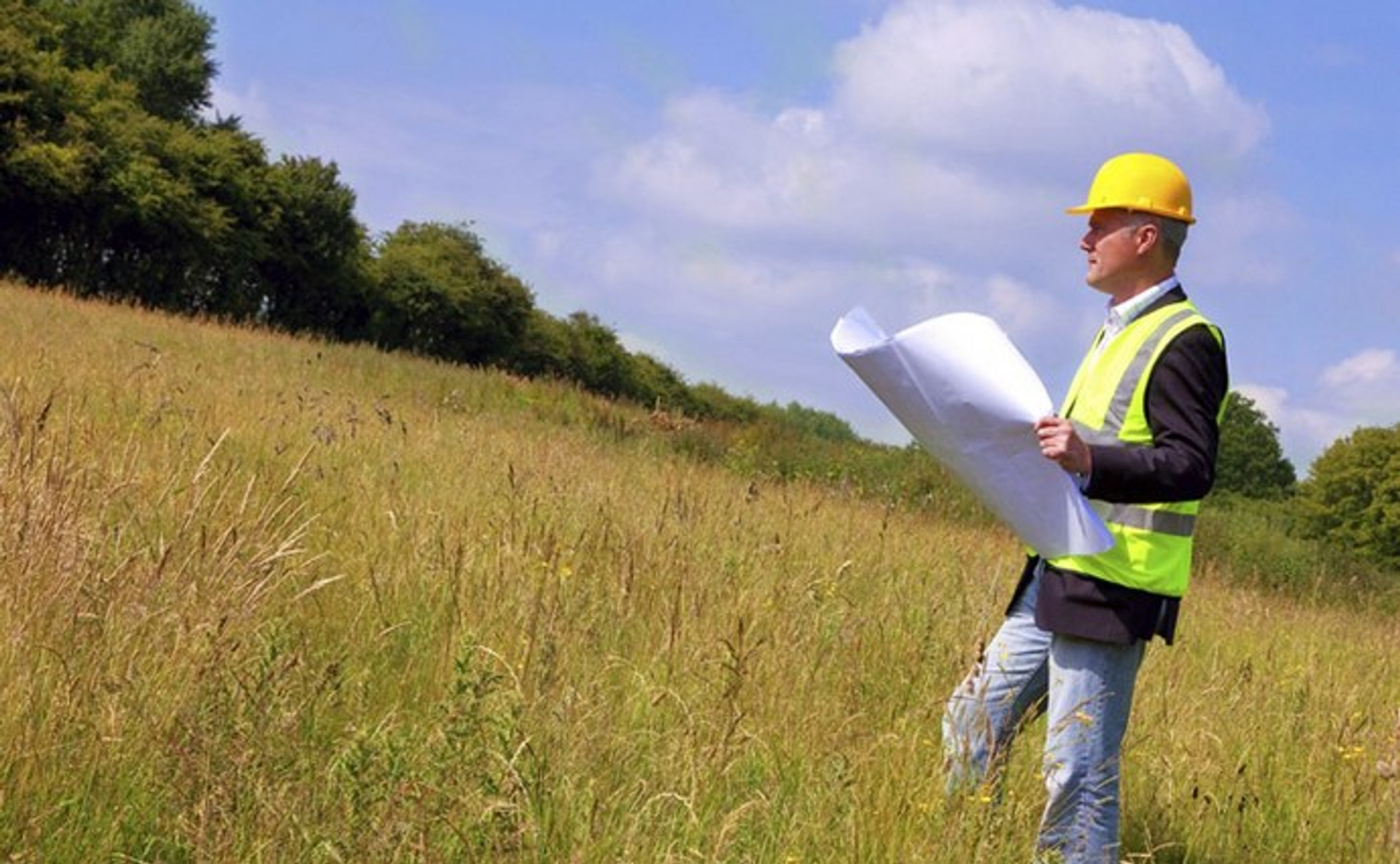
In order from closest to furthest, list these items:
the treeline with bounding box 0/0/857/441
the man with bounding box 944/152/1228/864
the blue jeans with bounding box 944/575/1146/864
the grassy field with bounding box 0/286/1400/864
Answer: the grassy field with bounding box 0/286/1400/864 < the man with bounding box 944/152/1228/864 < the blue jeans with bounding box 944/575/1146/864 < the treeline with bounding box 0/0/857/441

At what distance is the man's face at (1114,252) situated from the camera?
303 cm

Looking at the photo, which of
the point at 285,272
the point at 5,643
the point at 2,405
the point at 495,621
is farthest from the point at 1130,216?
the point at 285,272

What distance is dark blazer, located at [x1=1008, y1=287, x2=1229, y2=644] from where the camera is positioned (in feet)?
9.07

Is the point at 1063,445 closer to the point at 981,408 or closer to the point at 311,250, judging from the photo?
the point at 981,408

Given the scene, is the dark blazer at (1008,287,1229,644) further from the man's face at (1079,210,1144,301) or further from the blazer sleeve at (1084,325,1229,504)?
the man's face at (1079,210,1144,301)

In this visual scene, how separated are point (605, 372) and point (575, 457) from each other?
189ft

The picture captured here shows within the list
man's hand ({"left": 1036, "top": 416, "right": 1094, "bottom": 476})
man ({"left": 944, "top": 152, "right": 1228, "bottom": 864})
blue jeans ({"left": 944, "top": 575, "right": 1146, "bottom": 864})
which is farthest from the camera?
blue jeans ({"left": 944, "top": 575, "right": 1146, "bottom": 864})

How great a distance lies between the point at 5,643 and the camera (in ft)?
8.82

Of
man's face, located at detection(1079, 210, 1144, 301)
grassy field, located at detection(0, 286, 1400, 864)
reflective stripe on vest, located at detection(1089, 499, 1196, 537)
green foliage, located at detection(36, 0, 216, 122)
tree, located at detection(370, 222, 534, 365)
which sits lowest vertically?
grassy field, located at detection(0, 286, 1400, 864)

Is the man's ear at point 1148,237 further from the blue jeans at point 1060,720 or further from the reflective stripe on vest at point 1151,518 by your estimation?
the blue jeans at point 1060,720

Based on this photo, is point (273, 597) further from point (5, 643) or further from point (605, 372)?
point (605, 372)

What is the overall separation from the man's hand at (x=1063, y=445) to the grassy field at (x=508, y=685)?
31.1 inches

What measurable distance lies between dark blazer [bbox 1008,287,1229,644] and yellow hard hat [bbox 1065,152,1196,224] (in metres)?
0.31

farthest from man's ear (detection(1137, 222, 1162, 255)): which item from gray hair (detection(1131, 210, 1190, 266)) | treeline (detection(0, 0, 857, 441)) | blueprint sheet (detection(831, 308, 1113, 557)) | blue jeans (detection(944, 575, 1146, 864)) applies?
treeline (detection(0, 0, 857, 441))
